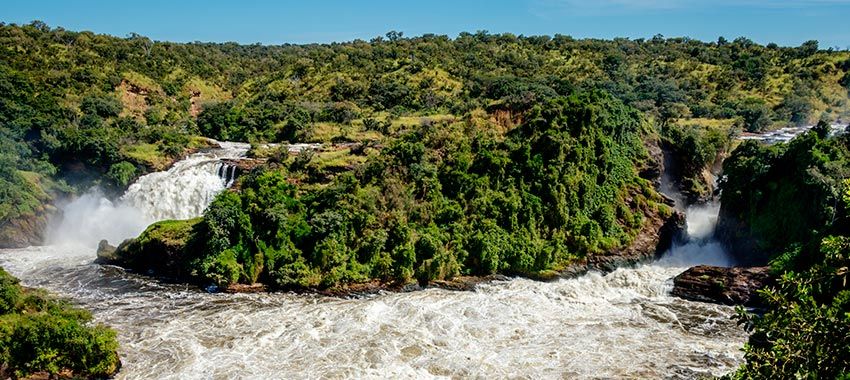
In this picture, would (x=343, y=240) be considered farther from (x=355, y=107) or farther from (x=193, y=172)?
(x=355, y=107)

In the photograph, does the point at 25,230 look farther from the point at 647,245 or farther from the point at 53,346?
the point at 647,245

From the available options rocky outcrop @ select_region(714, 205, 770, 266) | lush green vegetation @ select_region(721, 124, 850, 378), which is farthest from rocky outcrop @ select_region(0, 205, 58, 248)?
rocky outcrop @ select_region(714, 205, 770, 266)

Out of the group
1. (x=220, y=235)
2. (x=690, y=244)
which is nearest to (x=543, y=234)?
(x=690, y=244)

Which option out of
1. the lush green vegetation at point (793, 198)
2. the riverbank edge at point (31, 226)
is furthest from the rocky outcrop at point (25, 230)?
the lush green vegetation at point (793, 198)

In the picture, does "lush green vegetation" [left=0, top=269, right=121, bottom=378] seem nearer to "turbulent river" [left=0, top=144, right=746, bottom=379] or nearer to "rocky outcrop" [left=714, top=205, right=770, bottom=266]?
"turbulent river" [left=0, top=144, right=746, bottom=379]

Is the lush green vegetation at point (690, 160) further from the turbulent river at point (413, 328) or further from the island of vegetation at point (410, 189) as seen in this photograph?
the turbulent river at point (413, 328)

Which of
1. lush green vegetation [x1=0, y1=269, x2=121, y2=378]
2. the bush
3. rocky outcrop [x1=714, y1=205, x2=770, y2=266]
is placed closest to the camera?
lush green vegetation [x1=0, y1=269, x2=121, y2=378]
